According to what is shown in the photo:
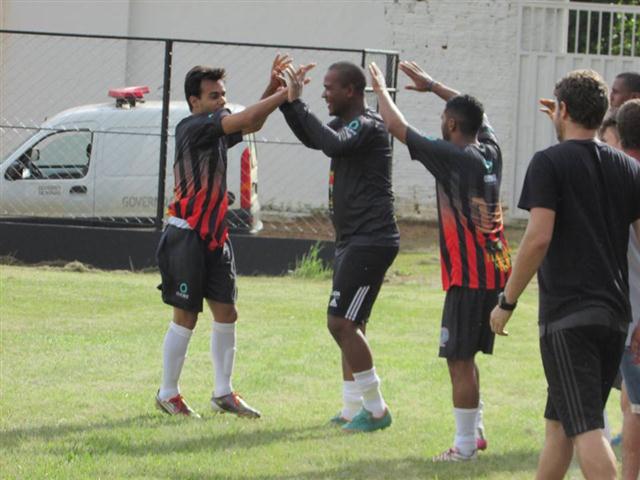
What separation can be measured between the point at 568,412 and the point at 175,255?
131 inches

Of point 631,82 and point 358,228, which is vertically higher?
point 631,82

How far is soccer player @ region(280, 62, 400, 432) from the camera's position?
775cm

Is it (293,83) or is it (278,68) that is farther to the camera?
(278,68)

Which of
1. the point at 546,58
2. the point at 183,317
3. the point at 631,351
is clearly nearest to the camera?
the point at 631,351

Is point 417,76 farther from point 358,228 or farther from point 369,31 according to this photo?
point 369,31

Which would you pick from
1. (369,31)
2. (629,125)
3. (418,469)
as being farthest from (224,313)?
(369,31)

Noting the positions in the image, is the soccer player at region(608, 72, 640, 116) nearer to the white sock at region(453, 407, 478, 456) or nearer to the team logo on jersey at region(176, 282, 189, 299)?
the white sock at region(453, 407, 478, 456)

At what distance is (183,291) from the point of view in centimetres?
802

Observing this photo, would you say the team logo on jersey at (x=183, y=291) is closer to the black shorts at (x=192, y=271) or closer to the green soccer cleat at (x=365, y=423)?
the black shorts at (x=192, y=271)

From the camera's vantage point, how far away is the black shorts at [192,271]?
26.3 feet

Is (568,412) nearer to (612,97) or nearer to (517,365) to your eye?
(612,97)

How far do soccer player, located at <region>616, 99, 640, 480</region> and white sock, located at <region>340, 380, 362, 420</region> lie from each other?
6.76ft

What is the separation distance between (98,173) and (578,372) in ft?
39.5

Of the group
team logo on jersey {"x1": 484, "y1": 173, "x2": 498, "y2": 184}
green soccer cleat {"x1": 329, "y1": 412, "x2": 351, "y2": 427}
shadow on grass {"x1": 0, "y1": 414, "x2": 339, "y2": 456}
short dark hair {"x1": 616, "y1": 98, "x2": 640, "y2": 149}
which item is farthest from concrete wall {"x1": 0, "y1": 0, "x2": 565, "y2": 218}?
short dark hair {"x1": 616, "y1": 98, "x2": 640, "y2": 149}
